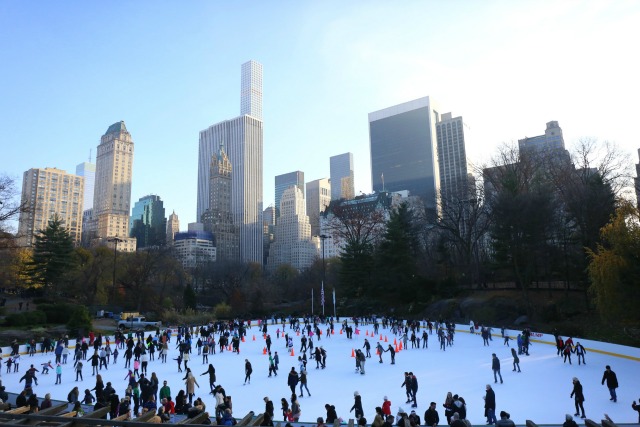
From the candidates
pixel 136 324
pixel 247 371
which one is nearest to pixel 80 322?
pixel 136 324

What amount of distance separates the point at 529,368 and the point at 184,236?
16370 cm

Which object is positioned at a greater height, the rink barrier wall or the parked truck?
the parked truck

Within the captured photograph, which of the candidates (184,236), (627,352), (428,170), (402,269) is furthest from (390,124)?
(627,352)

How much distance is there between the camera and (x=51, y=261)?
50.9 meters

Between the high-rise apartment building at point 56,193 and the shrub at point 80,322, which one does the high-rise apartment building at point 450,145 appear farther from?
the shrub at point 80,322

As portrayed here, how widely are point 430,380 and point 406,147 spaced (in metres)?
171

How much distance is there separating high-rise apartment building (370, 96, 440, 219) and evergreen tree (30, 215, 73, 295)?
5313 inches

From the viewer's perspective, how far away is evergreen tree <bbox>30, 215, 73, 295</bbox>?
51125 mm

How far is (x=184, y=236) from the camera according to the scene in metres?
172

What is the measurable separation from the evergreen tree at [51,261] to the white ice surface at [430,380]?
91.5 ft

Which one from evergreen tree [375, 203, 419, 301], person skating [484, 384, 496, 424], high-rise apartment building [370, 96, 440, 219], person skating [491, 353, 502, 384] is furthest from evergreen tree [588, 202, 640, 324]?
high-rise apartment building [370, 96, 440, 219]

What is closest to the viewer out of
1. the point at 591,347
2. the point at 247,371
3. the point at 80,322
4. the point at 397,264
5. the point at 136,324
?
the point at 247,371

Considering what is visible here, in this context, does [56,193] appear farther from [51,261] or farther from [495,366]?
[495,366]

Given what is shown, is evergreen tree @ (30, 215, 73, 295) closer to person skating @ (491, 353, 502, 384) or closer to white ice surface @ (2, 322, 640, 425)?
white ice surface @ (2, 322, 640, 425)
